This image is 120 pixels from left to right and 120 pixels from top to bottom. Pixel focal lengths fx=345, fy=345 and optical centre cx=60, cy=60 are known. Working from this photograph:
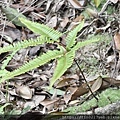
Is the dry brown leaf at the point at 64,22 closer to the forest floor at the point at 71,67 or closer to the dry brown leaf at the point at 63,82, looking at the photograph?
the forest floor at the point at 71,67

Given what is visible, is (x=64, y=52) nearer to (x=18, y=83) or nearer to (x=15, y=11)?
(x=18, y=83)

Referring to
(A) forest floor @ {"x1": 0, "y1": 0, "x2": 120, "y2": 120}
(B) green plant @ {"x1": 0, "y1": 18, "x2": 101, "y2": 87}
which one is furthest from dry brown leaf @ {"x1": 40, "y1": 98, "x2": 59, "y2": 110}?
(B) green plant @ {"x1": 0, "y1": 18, "x2": 101, "y2": 87}

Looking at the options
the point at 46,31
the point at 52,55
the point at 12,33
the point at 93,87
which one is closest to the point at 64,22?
the point at 12,33

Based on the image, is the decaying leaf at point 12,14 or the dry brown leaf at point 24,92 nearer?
the dry brown leaf at point 24,92

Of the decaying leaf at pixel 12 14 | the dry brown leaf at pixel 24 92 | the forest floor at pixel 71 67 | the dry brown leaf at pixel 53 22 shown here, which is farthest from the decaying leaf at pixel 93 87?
the decaying leaf at pixel 12 14

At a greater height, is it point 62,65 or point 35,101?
point 62,65

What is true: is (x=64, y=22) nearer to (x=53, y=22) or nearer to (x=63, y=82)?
(x=53, y=22)

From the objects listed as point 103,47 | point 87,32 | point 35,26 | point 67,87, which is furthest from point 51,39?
point 87,32
